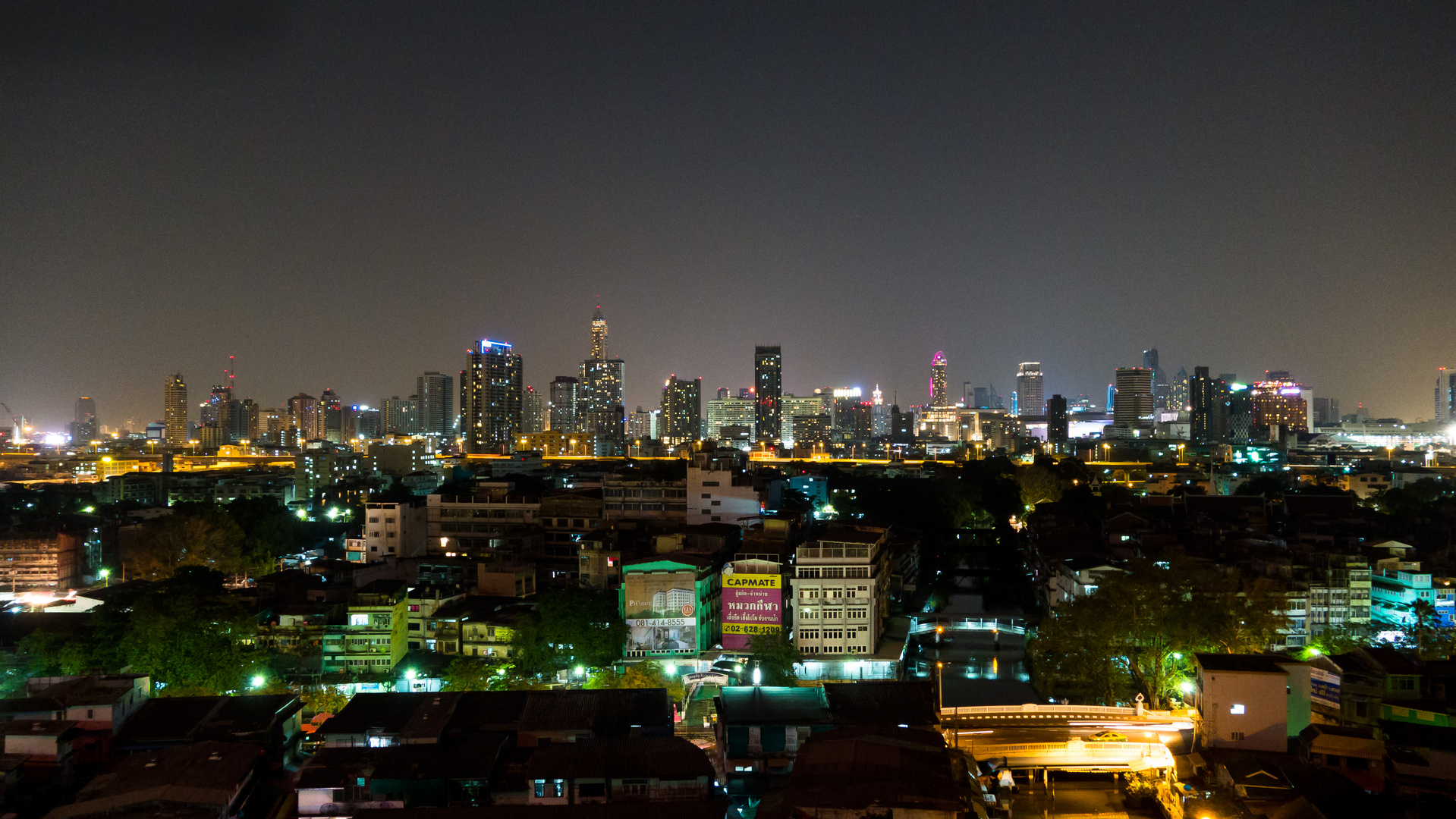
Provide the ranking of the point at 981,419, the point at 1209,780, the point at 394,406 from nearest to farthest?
the point at 1209,780 < the point at 981,419 < the point at 394,406

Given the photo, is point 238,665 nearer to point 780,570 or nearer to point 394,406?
point 780,570

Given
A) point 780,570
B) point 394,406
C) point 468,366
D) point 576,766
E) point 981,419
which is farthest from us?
point 394,406

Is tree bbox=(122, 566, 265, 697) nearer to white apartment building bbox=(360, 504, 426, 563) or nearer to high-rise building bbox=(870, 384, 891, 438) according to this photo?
white apartment building bbox=(360, 504, 426, 563)

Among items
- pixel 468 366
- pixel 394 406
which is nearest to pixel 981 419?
pixel 468 366

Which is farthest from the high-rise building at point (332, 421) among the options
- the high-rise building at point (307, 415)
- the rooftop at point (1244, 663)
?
the rooftop at point (1244, 663)

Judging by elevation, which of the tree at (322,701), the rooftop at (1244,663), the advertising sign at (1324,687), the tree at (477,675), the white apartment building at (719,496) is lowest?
the tree at (322,701)

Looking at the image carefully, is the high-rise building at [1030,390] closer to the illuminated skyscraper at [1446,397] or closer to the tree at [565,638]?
the illuminated skyscraper at [1446,397]
